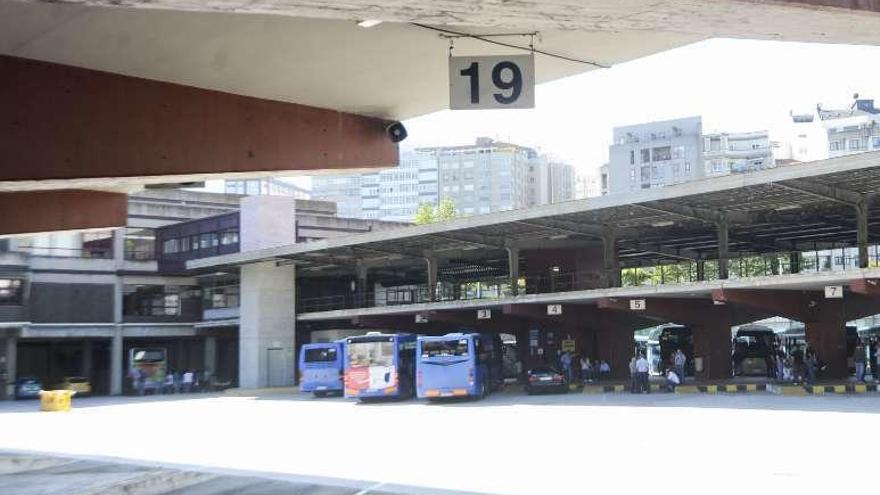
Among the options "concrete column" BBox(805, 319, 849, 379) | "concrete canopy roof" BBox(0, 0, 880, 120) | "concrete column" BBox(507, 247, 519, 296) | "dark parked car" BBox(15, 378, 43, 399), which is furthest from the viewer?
"dark parked car" BBox(15, 378, 43, 399)

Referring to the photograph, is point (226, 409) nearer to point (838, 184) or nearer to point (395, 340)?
point (395, 340)

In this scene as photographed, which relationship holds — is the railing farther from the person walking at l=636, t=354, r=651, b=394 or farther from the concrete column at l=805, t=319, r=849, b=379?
the concrete column at l=805, t=319, r=849, b=379

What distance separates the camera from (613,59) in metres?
10.0

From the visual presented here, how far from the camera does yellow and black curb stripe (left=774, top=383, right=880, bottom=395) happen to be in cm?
2881

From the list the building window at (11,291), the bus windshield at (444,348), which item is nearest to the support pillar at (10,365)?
the building window at (11,291)

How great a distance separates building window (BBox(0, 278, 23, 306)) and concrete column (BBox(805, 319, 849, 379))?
38.7m

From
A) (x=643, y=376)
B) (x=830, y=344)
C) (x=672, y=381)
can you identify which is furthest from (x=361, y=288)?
(x=830, y=344)

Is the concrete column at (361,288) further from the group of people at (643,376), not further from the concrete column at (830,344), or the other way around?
the concrete column at (830,344)

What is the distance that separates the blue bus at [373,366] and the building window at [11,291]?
2087 cm

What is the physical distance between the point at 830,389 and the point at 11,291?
39603 mm

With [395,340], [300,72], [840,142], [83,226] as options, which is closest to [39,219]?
[83,226]

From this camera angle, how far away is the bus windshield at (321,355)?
40656 millimetres

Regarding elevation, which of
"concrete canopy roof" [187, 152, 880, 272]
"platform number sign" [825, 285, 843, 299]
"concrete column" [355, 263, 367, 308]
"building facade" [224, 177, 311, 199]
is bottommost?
"platform number sign" [825, 285, 843, 299]

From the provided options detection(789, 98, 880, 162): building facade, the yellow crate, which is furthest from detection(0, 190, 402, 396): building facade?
detection(789, 98, 880, 162): building facade
